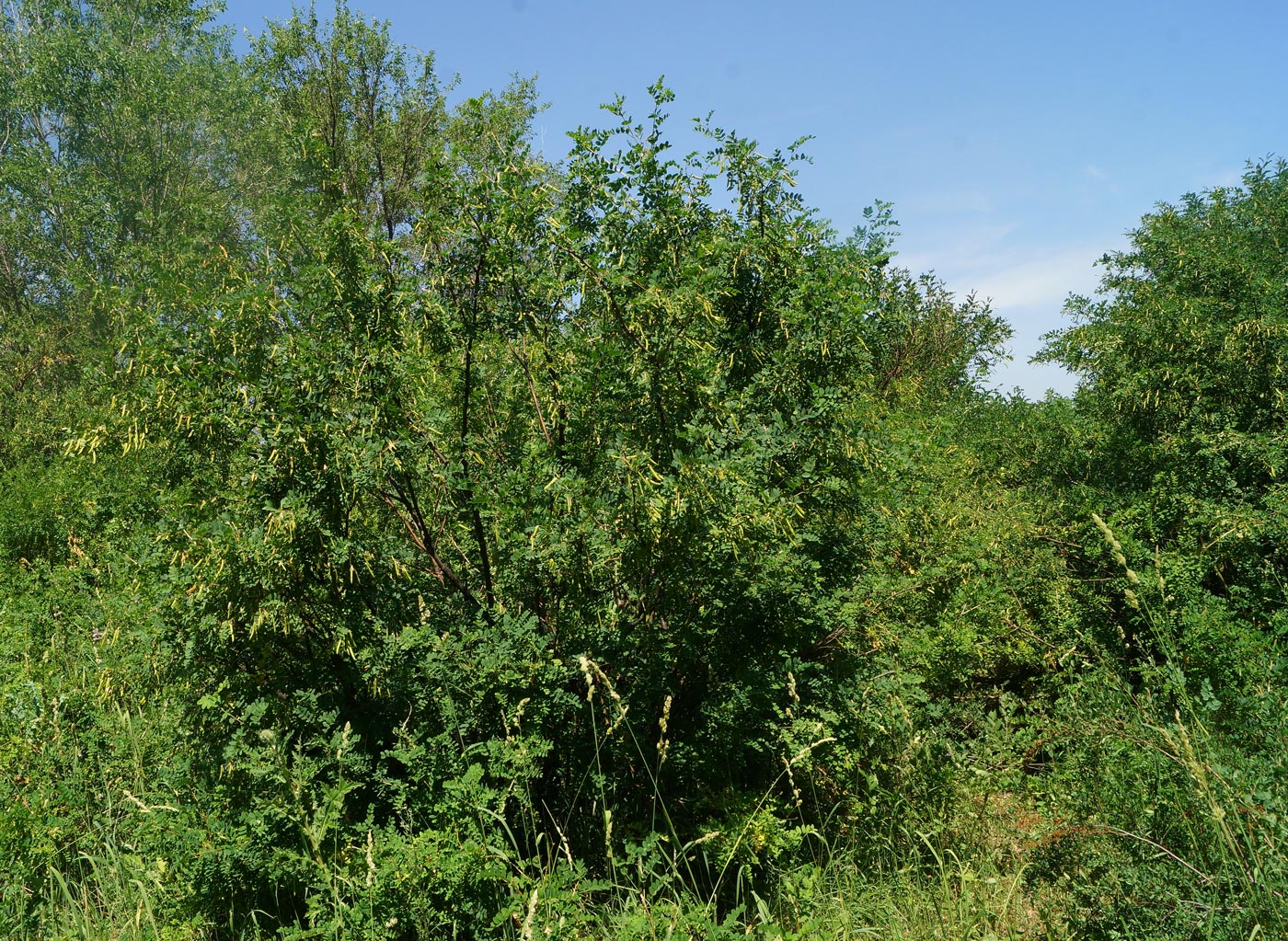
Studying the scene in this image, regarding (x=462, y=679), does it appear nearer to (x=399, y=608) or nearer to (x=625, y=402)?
(x=399, y=608)

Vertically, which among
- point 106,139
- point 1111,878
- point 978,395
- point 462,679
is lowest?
point 1111,878

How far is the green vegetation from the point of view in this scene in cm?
335

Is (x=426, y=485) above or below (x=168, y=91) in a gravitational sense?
below

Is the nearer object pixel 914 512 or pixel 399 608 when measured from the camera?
pixel 399 608

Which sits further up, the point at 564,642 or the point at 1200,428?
the point at 1200,428

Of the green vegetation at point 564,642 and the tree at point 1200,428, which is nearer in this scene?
the green vegetation at point 564,642

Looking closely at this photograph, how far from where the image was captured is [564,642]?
402 centimetres

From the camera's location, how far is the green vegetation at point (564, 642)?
3346 millimetres

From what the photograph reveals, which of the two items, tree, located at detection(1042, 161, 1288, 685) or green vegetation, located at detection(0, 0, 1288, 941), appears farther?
tree, located at detection(1042, 161, 1288, 685)

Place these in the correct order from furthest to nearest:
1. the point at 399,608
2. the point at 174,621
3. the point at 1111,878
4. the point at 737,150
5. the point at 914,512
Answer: the point at 914,512
the point at 737,150
the point at 399,608
the point at 174,621
the point at 1111,878

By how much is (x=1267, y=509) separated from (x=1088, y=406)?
2.29 meters

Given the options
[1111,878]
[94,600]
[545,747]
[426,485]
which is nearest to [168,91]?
[94,600]

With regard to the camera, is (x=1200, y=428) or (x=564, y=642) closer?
(x=564, y=642)

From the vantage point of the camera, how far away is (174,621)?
3680mm
